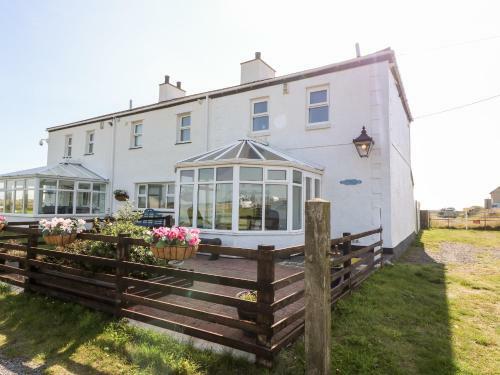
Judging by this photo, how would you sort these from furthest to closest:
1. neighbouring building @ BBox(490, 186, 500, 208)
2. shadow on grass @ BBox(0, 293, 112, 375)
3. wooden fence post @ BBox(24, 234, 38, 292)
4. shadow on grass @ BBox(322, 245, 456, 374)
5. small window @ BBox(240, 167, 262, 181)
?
neighbouring building @ BBox(490, 186, 500, 208)
small window @ BBox(240, 167, 262, 181)
wooden fence post @ BBox(24, 234, 38, 292)
shadow on grass @ BBox(0, 293, 112, 375)
shadow on grass @ BBox(322, 245, 456, 374)

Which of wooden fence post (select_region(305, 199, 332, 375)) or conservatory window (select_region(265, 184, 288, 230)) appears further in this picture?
conservatory window (select_region(265, 184, 288, 230))

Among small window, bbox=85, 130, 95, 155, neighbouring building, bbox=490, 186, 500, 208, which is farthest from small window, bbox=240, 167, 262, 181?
neighbouring building, bbox=490, 186, 500, 208

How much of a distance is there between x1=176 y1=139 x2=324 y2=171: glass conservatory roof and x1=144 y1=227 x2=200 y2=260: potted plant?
16.3 ft

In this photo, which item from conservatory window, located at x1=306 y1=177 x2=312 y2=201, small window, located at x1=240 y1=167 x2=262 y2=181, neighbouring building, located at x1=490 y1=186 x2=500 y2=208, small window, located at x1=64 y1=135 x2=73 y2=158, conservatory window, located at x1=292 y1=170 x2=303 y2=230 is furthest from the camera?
neighbouring building, located at x1=490 y1=186 x2=500 y2=208

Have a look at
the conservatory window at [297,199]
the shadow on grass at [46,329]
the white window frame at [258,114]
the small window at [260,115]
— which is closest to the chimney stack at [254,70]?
the white window frame at [258,114]

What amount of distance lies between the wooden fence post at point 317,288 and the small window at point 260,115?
9.16 metres

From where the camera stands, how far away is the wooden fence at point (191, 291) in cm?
306

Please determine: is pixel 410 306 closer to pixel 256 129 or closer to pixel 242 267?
pixel 242 267

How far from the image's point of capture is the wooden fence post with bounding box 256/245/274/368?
2.97m

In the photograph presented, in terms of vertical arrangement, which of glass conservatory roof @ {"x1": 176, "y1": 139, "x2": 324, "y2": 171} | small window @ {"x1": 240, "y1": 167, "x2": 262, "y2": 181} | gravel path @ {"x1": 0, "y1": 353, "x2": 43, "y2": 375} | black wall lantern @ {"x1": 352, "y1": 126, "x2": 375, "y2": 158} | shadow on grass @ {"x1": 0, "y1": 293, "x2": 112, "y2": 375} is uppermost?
black wall lantern @ {"x1": 352, "y1": 126, "x2": 375, "y2": 158}

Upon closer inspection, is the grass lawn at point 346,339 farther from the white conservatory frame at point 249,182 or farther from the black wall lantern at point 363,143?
the black wall lantern at point 363,143

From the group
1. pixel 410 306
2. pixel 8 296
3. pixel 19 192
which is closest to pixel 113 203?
pixel 19 192

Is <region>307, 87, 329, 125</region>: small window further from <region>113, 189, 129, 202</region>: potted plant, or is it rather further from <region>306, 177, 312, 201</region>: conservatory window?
<region>113, 189, 129, 202</region>: potted plant

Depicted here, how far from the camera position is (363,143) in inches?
352
